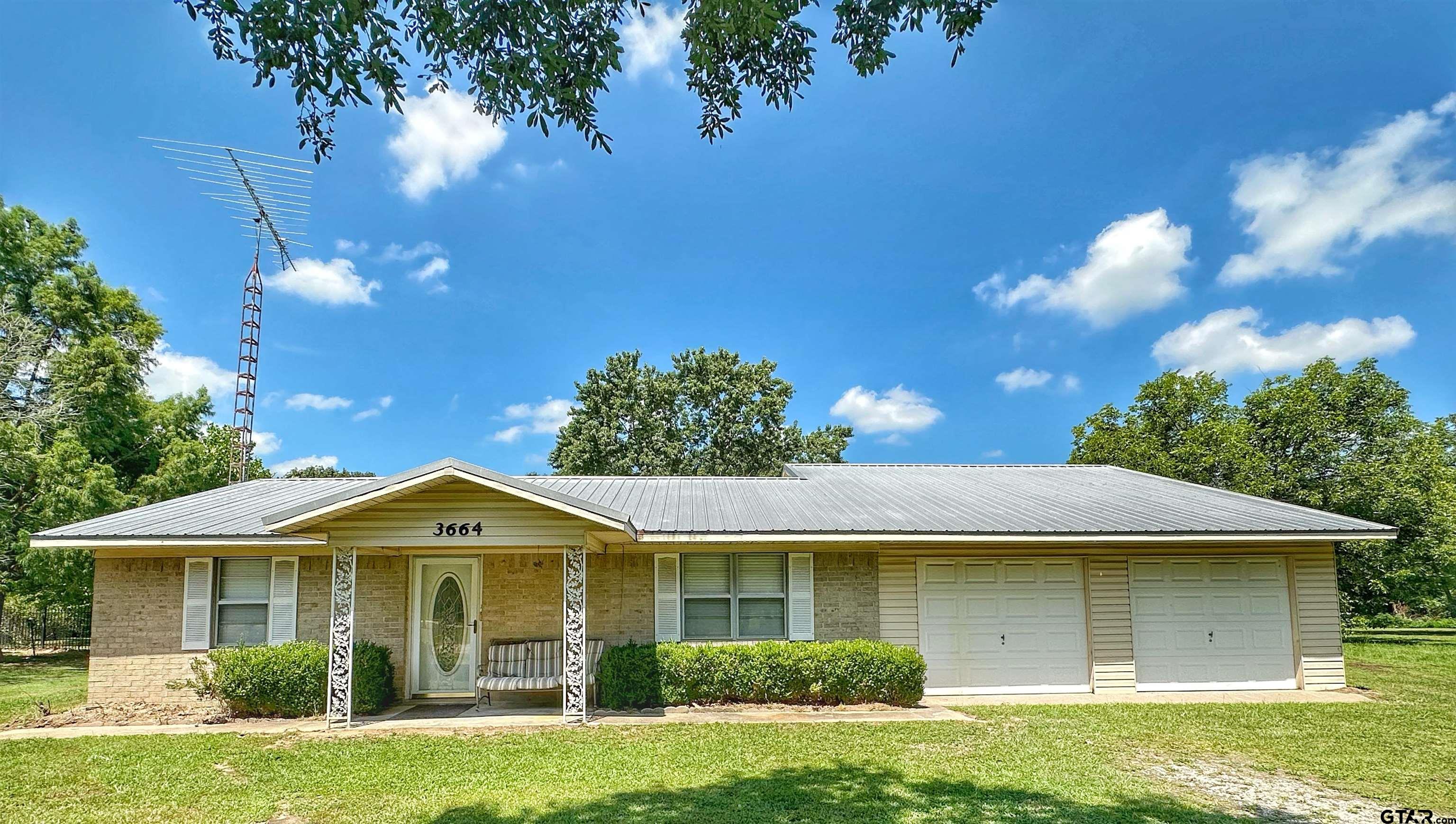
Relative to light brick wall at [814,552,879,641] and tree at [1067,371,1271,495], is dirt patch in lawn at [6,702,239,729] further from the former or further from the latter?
tree at [1067,371,1271,495]

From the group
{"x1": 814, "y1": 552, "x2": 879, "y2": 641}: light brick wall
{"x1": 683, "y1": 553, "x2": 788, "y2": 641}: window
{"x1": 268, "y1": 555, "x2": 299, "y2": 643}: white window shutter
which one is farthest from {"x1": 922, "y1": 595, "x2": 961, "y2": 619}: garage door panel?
{"x1": 268, "y1": 555, "x2": 299, "y2": 643}: white window shutter

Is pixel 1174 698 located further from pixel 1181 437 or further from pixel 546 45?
pixel 1181 437

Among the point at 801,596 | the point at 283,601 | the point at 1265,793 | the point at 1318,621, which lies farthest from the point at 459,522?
the point at 1318,621

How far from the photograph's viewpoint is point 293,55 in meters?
4.09

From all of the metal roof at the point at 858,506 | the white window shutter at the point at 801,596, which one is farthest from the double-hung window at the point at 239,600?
the white window shutter at the point at 801,596

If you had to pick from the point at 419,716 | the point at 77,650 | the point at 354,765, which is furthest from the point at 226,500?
the point at 77,650

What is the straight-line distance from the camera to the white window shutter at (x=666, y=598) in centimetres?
1095

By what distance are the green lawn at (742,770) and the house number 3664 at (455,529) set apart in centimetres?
227

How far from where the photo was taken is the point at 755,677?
1017 cm

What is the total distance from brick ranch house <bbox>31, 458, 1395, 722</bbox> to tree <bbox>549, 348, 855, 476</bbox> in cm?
1836

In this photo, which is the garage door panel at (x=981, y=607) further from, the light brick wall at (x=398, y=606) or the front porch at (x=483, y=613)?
the front porch at (x=483, y=613)

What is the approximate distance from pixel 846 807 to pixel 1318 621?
9.66 meters

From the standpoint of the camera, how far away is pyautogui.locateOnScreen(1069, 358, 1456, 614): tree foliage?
68.5 ft

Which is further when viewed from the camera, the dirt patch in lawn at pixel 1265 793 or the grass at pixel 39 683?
the grass at pixel 39 683
